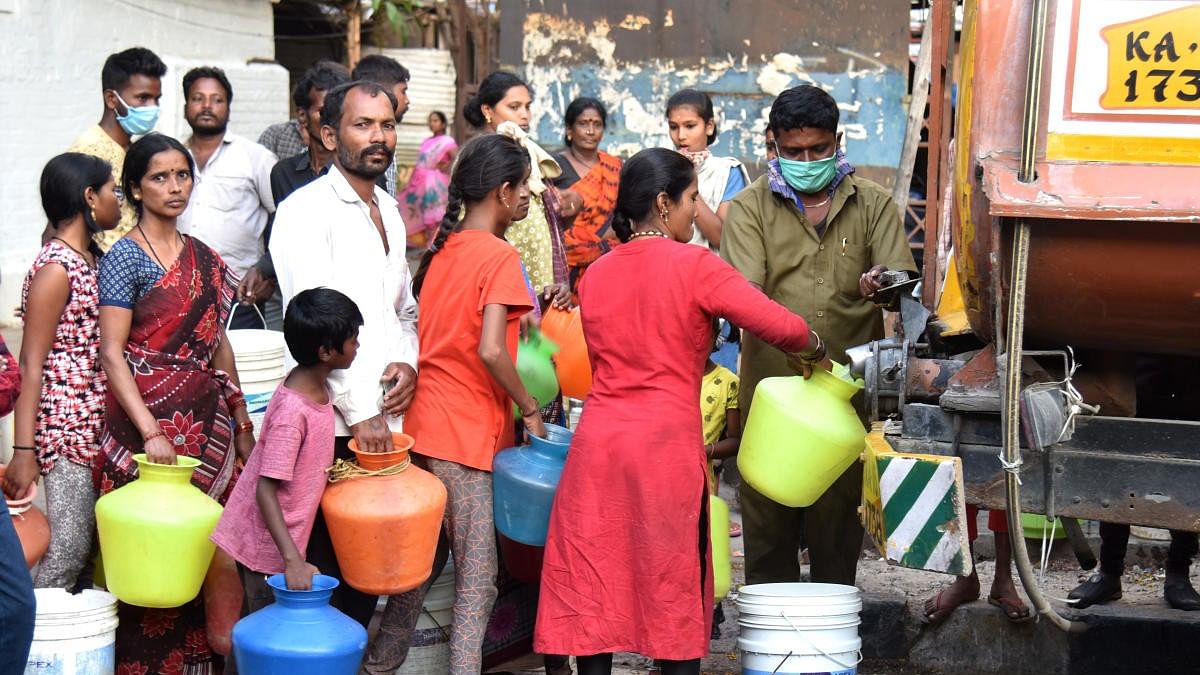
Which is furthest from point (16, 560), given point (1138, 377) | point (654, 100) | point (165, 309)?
point (654, 100)

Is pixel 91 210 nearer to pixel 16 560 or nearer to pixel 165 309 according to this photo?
pixel 165 309

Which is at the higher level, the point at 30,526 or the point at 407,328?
the point at 407,328

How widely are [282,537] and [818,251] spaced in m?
2.00

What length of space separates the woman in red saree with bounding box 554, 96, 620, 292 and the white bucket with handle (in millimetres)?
1502

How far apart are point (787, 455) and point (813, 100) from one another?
47.1 inches

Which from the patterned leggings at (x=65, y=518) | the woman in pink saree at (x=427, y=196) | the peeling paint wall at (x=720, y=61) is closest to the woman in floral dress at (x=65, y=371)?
the patterned leggings at (x=65, y=518)

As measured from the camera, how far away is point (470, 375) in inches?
168

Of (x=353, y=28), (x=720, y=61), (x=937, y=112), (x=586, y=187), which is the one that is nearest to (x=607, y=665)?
(x=937, y=112)

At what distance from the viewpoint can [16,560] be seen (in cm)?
317

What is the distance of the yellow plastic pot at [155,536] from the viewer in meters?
4.07

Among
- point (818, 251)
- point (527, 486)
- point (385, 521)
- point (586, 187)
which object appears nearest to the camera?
point (385, 521)

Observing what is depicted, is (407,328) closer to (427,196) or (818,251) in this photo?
(818,251)

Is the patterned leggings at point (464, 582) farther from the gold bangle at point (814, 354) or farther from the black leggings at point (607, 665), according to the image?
the gold bangle at point (814, 354)

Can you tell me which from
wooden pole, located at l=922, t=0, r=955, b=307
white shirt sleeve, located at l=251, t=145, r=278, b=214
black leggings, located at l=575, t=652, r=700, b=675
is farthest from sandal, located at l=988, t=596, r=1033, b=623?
white shirt sleeve, located at l=251, t=145, r=278, b=214
